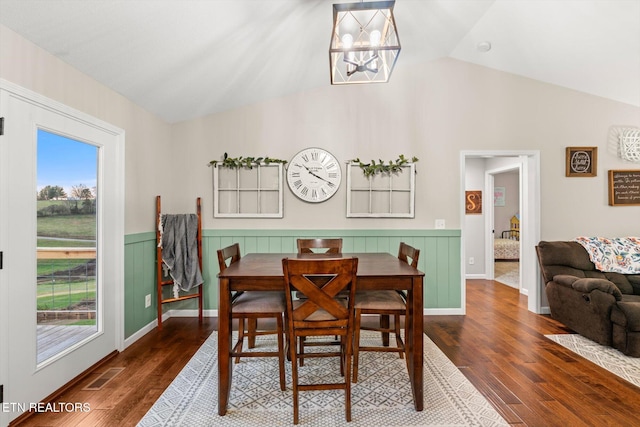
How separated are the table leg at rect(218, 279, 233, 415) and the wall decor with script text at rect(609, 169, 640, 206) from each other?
4370 millimetres

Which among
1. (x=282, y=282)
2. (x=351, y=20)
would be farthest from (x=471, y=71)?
(x=282, y=282)

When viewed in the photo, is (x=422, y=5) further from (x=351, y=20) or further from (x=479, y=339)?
(x=479, y=339)

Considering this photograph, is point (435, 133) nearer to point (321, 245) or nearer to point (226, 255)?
point (321, 245)

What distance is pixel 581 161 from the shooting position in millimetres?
3752

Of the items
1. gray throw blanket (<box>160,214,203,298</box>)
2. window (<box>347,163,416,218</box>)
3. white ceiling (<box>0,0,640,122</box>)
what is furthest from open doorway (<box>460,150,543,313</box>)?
gray throw blanket (<box>160,214,203,298</box>)

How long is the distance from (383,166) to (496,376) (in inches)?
89.3

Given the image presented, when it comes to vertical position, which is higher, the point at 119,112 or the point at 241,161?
the point at 119,112

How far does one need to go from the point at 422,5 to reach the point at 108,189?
2994 mm

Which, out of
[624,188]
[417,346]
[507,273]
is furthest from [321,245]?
[507,273]

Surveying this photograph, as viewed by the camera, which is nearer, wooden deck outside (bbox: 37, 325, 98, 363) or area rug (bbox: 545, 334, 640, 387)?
wooden deck outside (bbox: 37, 325, 98, 363)

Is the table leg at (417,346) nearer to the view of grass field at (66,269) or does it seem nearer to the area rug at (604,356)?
the area rug at (604,356)

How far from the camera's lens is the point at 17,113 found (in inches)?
71.7

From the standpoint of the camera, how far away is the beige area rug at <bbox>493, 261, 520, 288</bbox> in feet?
17.8

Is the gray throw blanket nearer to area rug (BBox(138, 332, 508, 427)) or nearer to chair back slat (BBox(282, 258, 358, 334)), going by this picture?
area rug (BBox(138, 332, 508, 427))
